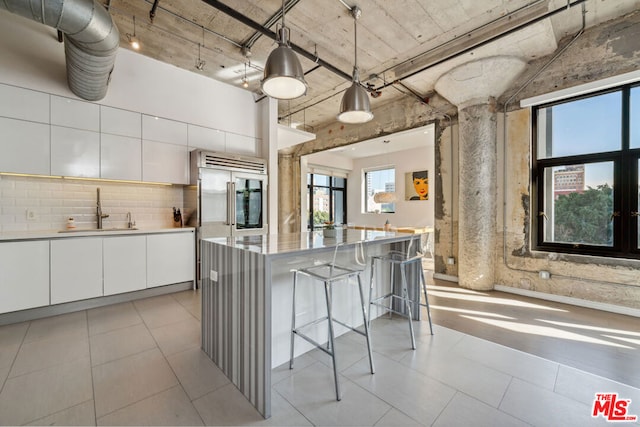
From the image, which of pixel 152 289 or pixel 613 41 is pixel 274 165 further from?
pixel 613 41

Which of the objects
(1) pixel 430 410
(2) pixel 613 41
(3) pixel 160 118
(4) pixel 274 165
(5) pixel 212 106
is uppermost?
(2) pixel 613 41

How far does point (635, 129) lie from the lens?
3115 mm

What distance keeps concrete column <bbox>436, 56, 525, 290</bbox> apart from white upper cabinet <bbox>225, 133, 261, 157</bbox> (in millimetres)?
3123

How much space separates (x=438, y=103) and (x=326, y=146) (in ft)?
9.35

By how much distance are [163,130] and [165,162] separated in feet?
1.49

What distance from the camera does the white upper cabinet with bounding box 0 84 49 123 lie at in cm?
283

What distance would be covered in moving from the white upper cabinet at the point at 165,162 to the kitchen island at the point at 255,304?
224 cm

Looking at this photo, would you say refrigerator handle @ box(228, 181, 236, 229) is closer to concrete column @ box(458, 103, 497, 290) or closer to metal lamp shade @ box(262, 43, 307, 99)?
metal lamp shade @ box(262, 43, 307, 99)

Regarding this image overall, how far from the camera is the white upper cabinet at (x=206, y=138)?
412 cm

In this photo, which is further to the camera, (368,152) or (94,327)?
(368,152)

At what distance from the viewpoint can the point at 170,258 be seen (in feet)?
12.2

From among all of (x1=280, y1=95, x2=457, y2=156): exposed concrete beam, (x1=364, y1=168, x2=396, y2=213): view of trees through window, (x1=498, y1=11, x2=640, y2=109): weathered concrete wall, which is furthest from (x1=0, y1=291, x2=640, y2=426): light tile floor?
(x1=364, y1=168, x2=396, y2=213): view of trees through window

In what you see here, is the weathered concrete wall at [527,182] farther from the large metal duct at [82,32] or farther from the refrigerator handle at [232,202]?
the large metal duct at [82,32]

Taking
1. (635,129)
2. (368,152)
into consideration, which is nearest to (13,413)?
(635,129)
